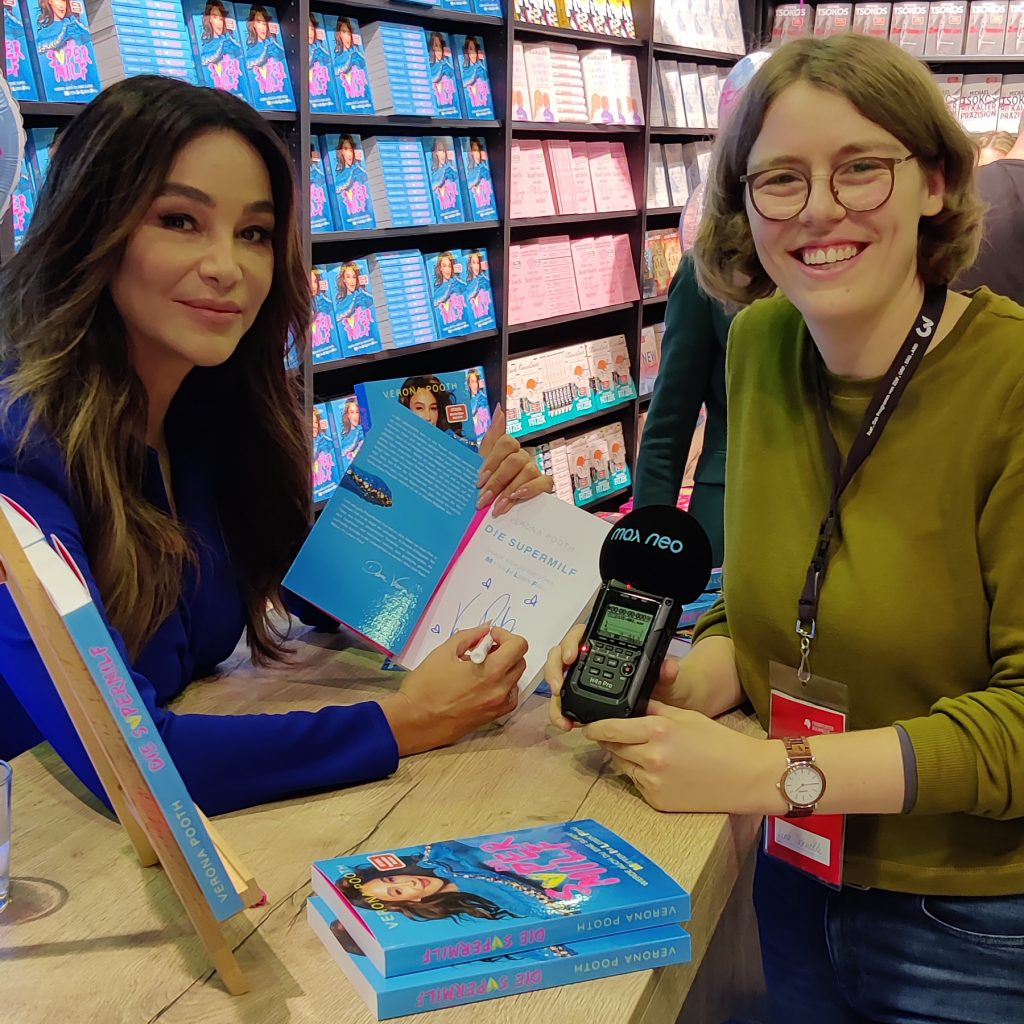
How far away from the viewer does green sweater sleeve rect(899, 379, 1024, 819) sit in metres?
1.06

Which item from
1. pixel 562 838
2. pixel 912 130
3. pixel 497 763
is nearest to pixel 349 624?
pixel 497 763

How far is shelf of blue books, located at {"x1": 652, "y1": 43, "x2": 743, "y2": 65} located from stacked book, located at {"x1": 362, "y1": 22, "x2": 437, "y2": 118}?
1731mm

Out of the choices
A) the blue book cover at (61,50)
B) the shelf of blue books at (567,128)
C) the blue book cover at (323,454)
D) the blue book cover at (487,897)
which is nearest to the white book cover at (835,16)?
the shelf of blue books at (567,128)

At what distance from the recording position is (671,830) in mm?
1130

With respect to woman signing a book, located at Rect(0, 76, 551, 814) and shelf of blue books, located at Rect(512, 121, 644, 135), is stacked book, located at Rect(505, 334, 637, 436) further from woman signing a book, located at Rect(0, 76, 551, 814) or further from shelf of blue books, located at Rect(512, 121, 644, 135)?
woman signing a book, located at Rect(0, 76, 551, 814)

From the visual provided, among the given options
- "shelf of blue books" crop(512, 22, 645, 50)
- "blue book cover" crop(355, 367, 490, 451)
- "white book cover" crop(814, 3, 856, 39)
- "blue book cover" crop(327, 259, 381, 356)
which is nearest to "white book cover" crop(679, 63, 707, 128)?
"shelf of blue books" crop(512, 22, 645, 50)

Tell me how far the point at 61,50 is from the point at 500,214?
1.83 meters

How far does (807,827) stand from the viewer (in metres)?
1.21

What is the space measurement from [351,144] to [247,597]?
7.20 ft

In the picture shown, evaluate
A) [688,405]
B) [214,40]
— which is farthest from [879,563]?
[214,40]

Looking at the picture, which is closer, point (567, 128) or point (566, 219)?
point (567, 128)

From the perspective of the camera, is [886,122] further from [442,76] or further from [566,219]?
[566,219]

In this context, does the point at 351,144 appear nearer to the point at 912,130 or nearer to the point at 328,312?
the point at 328,312

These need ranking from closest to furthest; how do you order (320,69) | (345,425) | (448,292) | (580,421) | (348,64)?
(320,69), (348,64), (345,425), (448,292), (580,421)
